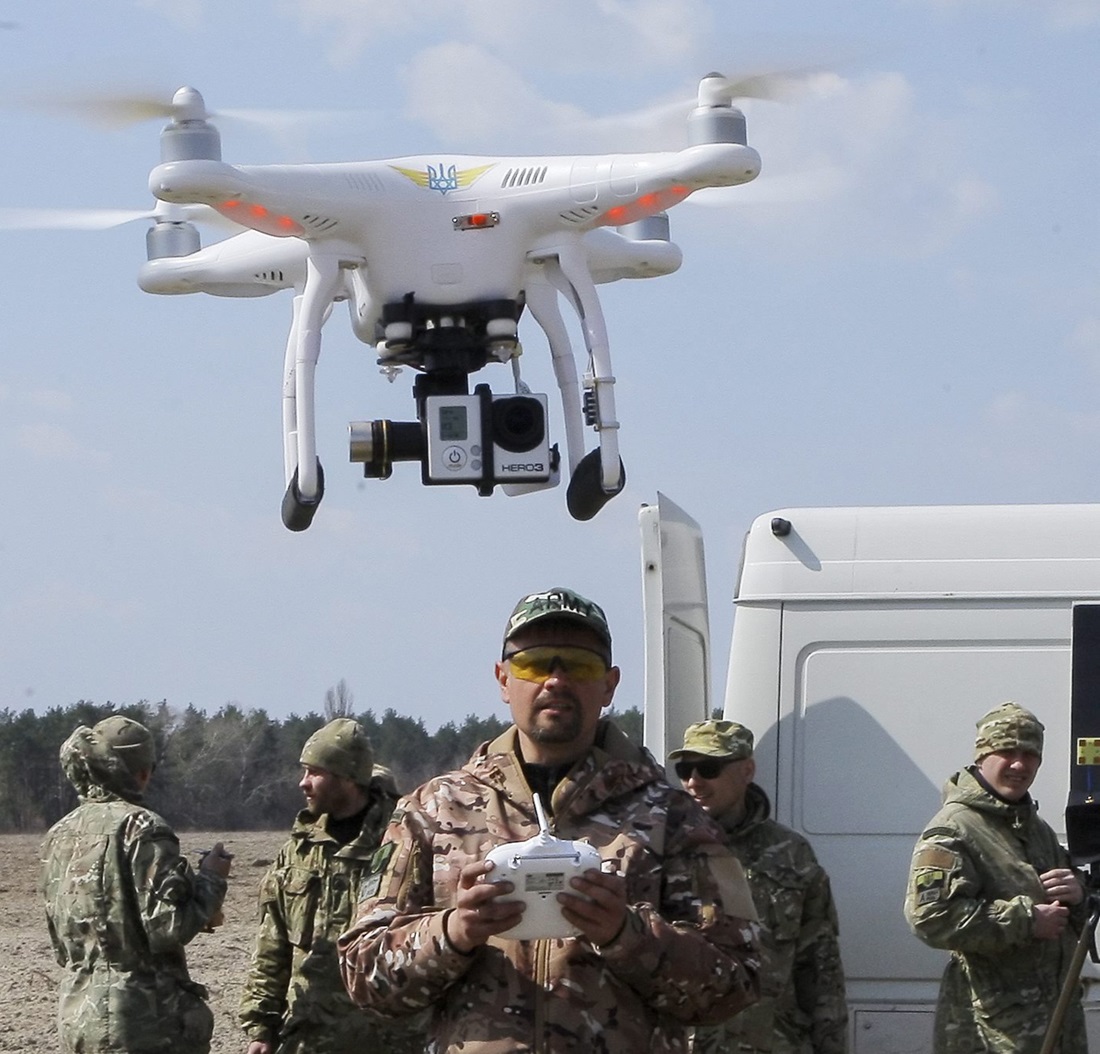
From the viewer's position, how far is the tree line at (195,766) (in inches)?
831

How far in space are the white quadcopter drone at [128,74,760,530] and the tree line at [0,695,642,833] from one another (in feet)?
45.1

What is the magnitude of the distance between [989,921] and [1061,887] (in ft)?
0.75

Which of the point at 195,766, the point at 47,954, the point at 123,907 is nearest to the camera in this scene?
the point at 123,907

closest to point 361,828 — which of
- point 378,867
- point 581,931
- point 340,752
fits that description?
point 340,752

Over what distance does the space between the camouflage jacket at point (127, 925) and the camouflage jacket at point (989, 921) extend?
2.08m

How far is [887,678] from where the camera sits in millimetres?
6547

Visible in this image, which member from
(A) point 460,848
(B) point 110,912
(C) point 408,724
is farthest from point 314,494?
(C) point 408,724

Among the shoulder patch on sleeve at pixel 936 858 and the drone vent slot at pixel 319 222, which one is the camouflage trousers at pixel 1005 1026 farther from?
the drone vent slot at pixel 319 222

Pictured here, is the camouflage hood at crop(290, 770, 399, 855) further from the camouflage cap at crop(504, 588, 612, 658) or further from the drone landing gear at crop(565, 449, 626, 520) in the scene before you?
the camouflage cap at crop(504, 588, 612, 658)

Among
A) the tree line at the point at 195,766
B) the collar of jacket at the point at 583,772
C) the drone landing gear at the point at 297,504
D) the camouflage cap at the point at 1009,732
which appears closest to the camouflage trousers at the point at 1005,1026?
the camouflage cap at the point at 1009,732

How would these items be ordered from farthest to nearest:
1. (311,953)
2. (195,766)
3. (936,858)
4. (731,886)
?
(195,766)
(311,953)
(936,858)
(731,886)

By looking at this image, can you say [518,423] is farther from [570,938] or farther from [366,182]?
[570,938]

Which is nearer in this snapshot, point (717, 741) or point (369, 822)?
point (717, 741)

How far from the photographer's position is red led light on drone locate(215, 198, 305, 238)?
21.0 ft
